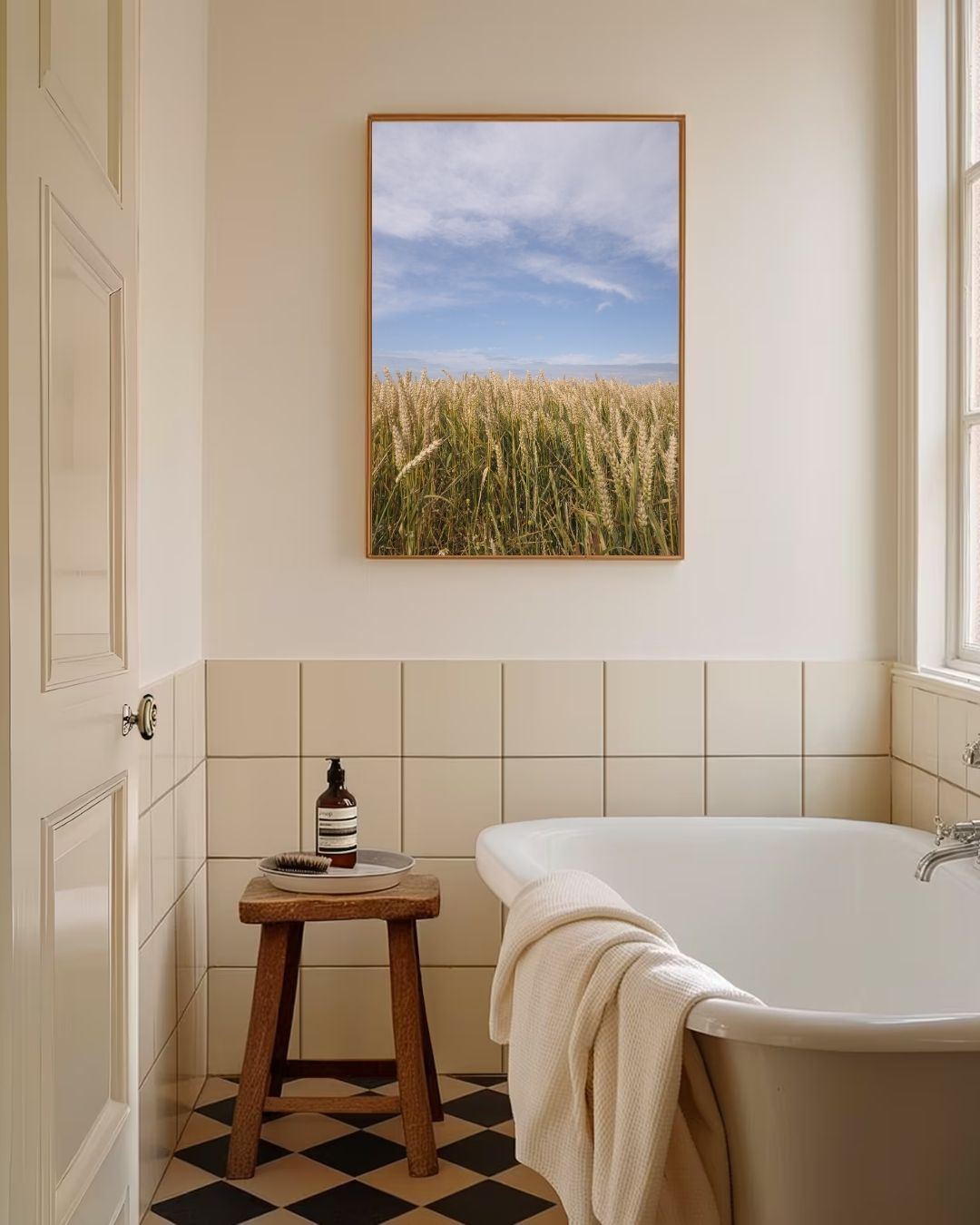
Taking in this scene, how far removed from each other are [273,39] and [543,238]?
79 centimetres

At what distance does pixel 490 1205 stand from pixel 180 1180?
2.03ft

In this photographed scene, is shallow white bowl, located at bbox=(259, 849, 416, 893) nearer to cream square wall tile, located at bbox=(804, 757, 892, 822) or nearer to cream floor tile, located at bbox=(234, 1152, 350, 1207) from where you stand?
cream floor tile, located at bbox=(234, 1152, 350, 1207)

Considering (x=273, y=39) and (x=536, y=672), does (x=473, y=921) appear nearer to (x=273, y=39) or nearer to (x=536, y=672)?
(x=536, y=672)

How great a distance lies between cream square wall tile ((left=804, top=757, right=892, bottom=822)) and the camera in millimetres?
2898

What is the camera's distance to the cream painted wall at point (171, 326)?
2238 millimetres

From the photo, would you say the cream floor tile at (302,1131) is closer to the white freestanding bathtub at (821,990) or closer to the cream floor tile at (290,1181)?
the cream floor tile at (290,1181)

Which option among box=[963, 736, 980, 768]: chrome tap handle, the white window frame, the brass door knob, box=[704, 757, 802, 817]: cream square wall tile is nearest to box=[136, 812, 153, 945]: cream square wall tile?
the brass door knob

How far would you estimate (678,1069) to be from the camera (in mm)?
1544

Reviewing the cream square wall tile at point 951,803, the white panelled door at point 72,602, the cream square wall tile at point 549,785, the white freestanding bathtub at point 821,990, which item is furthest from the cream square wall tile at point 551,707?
the white panelled door at point 72,602

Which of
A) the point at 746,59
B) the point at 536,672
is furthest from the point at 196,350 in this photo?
the point at 746,59

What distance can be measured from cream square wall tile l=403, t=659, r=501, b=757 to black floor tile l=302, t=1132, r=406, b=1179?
0.84 metres

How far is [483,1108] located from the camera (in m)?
2.69

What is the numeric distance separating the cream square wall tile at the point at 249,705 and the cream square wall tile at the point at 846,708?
48.7 inches

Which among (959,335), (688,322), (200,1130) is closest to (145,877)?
(200,1130)
